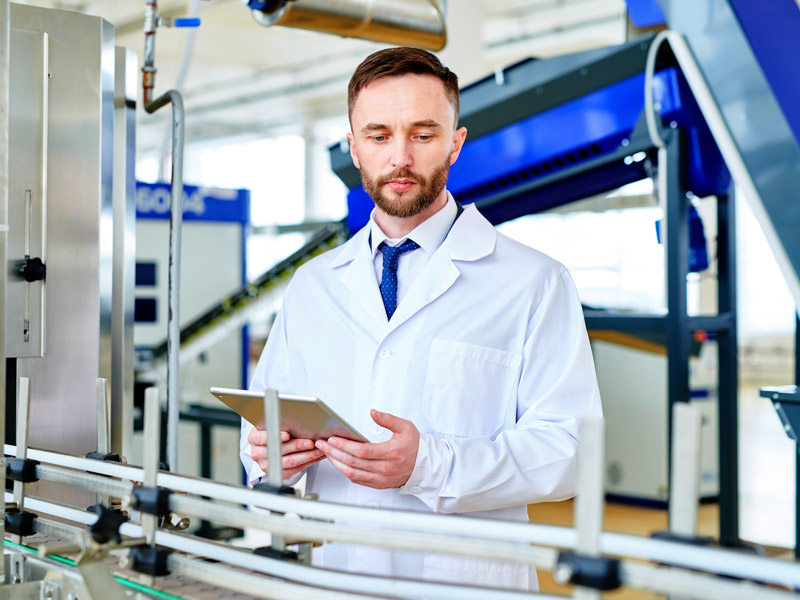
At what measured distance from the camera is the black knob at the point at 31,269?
5.67 ft

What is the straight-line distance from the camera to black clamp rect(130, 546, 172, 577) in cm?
100

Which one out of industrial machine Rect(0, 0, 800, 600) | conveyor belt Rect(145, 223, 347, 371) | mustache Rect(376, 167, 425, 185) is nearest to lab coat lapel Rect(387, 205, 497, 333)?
mustache Rect(376, 167, 425, 185)

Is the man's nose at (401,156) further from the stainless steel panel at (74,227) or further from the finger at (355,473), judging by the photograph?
the stainless steel panel at (74,227)

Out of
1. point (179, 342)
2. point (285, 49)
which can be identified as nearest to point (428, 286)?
point (179, 342)

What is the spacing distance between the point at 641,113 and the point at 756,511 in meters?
3.31

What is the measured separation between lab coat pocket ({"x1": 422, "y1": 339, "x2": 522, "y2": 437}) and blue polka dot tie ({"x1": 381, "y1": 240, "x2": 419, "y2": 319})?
15 centimetres

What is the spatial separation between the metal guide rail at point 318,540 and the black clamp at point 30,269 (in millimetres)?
616

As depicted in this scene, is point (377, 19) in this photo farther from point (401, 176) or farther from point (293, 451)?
point (293, 451)

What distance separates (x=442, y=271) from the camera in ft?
4.87

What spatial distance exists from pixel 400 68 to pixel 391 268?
35 centimetres

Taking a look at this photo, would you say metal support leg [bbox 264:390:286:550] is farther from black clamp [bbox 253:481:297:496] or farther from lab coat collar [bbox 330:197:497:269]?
lab coat collar [bbox 330:197:497:269]

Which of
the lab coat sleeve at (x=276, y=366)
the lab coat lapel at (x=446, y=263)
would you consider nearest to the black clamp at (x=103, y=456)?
the lab coat sleeve at (x=276, y=366)

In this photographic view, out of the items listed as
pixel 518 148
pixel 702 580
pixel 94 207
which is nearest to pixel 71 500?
pixel 94 207

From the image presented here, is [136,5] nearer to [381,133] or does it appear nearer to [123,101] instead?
[123,101]
